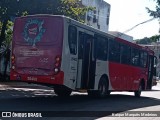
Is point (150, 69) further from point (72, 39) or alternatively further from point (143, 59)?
point (72, 39)

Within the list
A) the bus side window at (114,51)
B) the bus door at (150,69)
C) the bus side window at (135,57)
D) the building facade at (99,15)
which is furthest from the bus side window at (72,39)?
the building facade at (99,15)

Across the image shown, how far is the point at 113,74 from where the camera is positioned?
1816 centimetres

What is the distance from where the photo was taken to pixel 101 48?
1661cm

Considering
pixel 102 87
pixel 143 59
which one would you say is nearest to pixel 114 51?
pixel 102 87

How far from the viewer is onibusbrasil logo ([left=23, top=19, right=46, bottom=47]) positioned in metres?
14.0

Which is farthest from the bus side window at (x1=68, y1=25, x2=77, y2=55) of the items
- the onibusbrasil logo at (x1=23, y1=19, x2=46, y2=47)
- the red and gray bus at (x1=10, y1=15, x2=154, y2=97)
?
the onibusbrasil logo at (x1=23, y1=19, x2=46, y2=47)

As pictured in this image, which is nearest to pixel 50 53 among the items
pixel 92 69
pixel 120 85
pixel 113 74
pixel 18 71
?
pixel 18 71

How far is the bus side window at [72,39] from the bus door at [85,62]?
0.34m

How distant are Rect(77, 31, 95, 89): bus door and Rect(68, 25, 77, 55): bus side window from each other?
0.34 m

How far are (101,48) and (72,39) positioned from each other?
2.82 meters

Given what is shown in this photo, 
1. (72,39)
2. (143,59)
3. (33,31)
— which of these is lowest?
(143,59)

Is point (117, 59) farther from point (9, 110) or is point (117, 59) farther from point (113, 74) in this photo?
point (9, 110)

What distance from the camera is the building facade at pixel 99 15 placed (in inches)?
2132

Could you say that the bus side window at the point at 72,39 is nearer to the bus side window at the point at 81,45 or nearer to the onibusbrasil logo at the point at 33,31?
the bus side window at the point at 81,45
